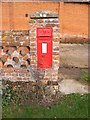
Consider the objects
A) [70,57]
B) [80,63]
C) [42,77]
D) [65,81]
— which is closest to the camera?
[42,77]

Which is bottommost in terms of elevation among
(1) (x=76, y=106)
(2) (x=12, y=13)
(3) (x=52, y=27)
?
(1) (x=76, y=106)

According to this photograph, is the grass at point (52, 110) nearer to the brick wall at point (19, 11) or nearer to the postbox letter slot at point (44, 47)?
the postbox letter slot at point (44, 47)

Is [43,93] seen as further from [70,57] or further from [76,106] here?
[70,57]

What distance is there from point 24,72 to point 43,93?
676mm

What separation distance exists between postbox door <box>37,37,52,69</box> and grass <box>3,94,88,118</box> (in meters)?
0.93

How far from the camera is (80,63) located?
25.8ft

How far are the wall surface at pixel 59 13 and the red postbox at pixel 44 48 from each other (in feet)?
20.9

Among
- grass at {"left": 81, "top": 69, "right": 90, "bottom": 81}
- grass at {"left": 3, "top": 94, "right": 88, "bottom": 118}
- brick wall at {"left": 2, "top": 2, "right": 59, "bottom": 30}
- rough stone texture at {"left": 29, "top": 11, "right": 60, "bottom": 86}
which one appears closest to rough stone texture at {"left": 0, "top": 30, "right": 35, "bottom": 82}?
rough stone texture at {"left": 29, "top": 11, "right": 60, "bottom": 86}

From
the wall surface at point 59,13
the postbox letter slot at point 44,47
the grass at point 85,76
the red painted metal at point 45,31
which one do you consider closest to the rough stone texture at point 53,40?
the red painted metal at point 45,31

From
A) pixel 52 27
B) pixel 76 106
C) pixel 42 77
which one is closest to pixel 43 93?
pixel 42 77

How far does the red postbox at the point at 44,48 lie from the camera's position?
491 centimetres

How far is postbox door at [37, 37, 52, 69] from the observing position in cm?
497

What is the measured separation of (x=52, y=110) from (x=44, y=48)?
1.36 m

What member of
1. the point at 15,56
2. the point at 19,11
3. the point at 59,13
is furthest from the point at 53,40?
the point at 19,11
